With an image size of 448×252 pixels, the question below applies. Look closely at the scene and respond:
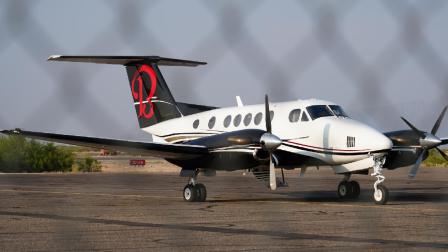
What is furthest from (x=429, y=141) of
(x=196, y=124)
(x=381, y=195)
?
(x=196, y=124)

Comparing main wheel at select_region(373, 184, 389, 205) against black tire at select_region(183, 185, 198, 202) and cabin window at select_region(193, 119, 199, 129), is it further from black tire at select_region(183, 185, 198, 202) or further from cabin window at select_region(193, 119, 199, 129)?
cabin window at select_region(193, 119, 199, 129)

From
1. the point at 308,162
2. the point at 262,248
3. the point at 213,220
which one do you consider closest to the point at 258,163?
the point at 308,162

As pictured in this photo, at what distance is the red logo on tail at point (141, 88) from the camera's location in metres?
21.9

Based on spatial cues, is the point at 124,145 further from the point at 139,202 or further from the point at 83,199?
the point at 83,199

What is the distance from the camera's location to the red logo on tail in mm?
21906

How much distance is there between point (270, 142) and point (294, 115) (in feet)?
5.34

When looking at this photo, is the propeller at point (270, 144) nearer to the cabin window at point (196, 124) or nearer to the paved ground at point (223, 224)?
the paved ground at point (223, 224)

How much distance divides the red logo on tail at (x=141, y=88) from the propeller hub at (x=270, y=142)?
5648 mm

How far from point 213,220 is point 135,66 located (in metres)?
9.01

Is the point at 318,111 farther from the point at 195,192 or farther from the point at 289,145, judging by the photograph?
the point at 195,192

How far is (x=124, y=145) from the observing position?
17.5m

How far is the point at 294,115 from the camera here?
18609mm

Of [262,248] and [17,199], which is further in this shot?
[17,199]

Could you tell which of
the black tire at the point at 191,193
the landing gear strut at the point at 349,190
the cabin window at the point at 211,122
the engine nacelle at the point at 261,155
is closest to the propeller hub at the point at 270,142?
the engine nacelle at the point at 261,155
